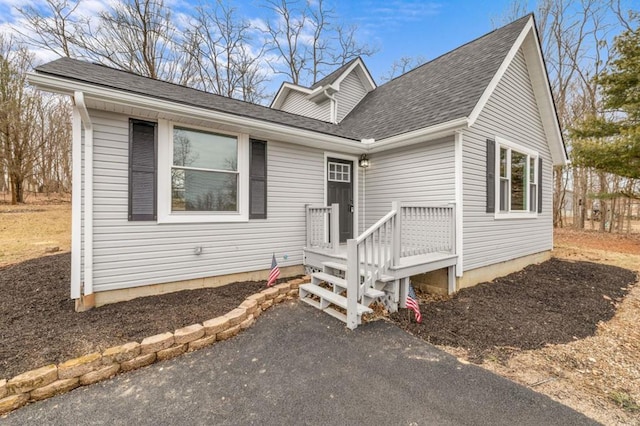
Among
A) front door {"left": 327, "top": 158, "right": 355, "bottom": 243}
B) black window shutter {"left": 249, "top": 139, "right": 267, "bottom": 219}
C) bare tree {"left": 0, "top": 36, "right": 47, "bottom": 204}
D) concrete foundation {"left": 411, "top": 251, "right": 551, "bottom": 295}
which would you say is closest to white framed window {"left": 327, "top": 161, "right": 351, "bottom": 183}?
front door {"left": 327, "top": 158, "right": 355, "bottom": 243}

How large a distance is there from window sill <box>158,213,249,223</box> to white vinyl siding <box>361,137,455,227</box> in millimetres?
3044

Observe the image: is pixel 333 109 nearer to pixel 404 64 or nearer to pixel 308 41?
pixel 308 41

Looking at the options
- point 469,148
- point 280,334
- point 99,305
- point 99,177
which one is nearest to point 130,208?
point 99,177

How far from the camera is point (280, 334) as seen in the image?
3361mm

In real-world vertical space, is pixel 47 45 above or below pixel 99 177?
above

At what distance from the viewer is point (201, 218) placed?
4574 mm

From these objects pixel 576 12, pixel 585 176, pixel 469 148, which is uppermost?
pixel 576 12

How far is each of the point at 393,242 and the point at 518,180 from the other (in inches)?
177

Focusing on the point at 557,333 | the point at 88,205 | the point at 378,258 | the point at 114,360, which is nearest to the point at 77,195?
the point at 88,205

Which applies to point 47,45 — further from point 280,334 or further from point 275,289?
point 280,334

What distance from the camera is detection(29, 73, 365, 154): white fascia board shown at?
3.33 meters

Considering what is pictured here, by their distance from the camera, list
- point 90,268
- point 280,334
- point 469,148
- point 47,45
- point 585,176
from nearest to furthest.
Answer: point 280,334, point 90,268, point 469,148, point 47,45, point 585,176

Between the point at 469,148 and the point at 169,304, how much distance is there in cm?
560

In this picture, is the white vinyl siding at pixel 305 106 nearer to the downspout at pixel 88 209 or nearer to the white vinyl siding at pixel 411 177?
the white vinyl siding at pixel 411 177
